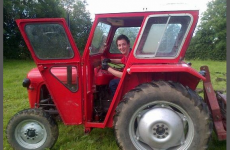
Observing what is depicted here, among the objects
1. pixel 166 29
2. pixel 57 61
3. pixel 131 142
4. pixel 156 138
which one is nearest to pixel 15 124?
pixel 57 61

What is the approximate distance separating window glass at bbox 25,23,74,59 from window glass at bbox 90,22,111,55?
47 centimetres

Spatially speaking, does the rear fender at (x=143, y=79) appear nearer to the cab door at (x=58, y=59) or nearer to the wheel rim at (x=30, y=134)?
the cab door at (x=58, y=59)

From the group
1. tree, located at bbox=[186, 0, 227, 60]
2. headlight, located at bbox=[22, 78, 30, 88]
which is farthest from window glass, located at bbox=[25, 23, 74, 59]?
tree, located at bbox=[186, 0, 227, 60]

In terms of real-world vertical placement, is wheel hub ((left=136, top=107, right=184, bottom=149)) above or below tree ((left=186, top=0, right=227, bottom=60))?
below

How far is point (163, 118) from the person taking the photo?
2889mm

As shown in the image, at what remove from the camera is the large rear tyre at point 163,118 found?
2.84m

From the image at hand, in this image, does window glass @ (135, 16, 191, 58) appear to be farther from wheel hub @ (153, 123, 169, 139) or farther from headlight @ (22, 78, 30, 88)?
headlight @ (22, 78, 30, 88)

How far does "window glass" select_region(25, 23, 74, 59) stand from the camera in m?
3.07

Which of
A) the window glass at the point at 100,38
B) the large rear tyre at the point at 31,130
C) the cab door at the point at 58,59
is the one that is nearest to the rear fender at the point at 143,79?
the cab door at the point at 58,59

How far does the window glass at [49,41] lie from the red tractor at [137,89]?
0.01 meters

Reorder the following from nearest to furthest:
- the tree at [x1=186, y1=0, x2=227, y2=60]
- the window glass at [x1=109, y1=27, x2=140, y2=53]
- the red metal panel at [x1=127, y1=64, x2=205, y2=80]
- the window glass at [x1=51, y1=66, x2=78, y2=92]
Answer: the red metal panel at [x1=127, y1=64, x2=205, y2=80], the window glass at [x1=51, y1=66, x2=78, y2=92], the window glass at [x1=109, y1=27, x2=140, y2=53], the tree at [x1=186, y1=0, x2=227, y2=60]

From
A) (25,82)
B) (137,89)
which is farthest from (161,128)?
(25,82)

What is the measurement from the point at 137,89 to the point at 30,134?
5.52ft

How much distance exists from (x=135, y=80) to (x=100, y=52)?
1.08 m
